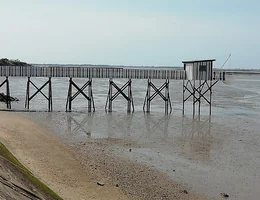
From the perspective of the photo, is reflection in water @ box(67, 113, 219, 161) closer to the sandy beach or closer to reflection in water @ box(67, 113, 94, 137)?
reflection in water @ box(67, 113, 94, 137)

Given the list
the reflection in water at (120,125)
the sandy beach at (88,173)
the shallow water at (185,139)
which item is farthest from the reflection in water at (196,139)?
the sandy beach at (88,173)

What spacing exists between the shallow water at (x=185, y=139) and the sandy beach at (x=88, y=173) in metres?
1.07

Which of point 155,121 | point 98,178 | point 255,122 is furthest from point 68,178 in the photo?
point 255,122

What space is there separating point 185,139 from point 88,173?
9.91 m

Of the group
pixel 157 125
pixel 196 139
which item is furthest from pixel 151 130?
pixel 196 139

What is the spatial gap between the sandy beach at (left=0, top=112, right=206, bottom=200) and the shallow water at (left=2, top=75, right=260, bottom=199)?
1.07m

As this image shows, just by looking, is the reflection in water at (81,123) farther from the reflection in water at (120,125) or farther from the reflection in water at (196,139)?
the reflection in water at (196,139)

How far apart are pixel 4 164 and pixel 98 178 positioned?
5263 millimetres

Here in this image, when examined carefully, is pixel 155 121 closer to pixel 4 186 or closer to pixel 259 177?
pixel 259 177

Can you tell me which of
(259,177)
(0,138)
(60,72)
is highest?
(60,72)

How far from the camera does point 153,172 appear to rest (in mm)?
16641

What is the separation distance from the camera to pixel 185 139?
24031 millimetres

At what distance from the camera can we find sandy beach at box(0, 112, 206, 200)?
45.0 feet

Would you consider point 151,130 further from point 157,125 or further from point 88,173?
point 88,173
